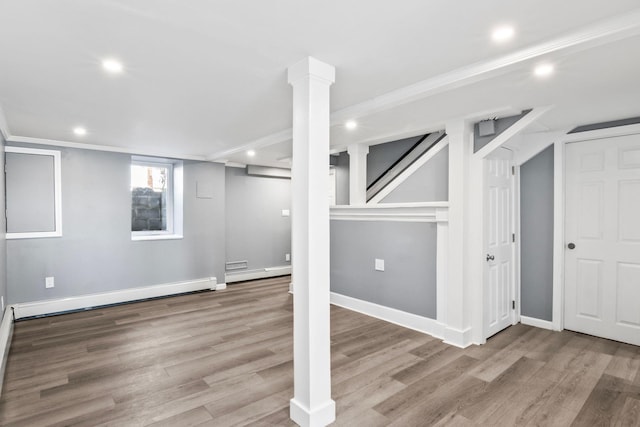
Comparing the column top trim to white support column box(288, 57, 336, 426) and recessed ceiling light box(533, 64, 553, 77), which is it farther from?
recessed ceiling light box(533, 64, 553, 77)

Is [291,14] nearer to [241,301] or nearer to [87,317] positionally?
[241,301]

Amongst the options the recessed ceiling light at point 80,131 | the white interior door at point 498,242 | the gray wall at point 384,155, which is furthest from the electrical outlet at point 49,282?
the white interior door at point 498,242

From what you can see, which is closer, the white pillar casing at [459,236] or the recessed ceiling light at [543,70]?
the recessed ceiling light at [543,70]

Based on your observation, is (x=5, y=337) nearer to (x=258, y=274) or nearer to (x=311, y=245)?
(x=311, y=245)

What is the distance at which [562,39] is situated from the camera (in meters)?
1.80

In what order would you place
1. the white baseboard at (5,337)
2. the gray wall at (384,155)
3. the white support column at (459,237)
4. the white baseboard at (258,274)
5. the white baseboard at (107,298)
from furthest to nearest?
the white baseboard at (258,274) < the gray wall at (384,155) < the white baseboard at (107,298) < the white support column at (459,237) < the white baseboard at (5,337)

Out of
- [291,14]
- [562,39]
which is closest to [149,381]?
[291,14]

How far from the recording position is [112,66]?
85.7 inches

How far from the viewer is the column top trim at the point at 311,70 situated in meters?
2.05

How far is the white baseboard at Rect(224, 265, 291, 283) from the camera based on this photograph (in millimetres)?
6184

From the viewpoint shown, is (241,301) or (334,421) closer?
(334,421)

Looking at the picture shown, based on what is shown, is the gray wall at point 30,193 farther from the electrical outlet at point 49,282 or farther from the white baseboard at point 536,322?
the white baseboard at point 536,322

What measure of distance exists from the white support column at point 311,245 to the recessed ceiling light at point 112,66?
111cm

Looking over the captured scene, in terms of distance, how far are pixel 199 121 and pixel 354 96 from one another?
173cm
